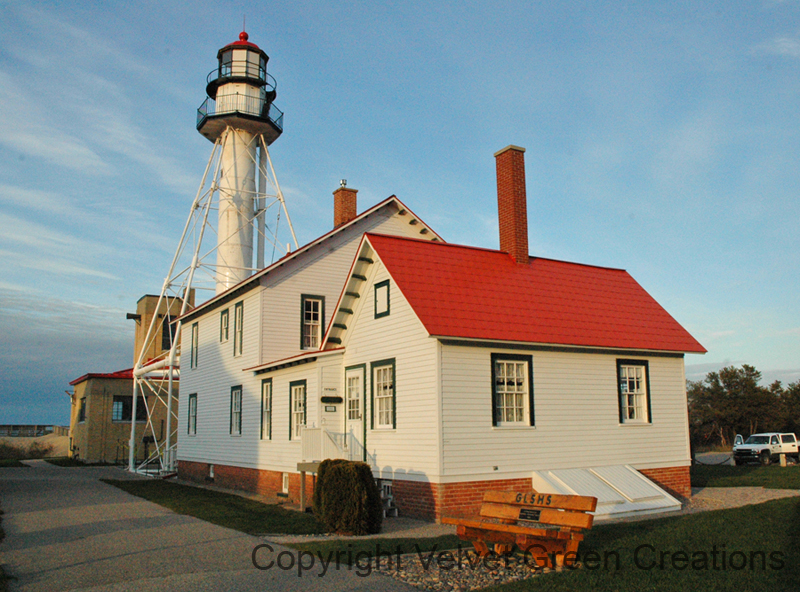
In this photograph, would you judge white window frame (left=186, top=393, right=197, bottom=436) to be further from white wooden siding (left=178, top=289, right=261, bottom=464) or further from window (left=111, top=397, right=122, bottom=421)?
window (left=111, top=397, right=122, bottom=421)

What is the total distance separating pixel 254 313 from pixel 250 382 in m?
2.37

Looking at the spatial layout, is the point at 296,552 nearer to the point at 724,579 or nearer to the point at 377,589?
the point at 377,589

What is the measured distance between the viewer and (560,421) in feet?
→ 55.0

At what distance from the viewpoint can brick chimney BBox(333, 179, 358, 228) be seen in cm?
2541

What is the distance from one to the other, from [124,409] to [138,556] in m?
33.6

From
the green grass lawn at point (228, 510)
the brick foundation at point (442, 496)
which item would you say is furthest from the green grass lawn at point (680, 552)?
the green grass lawn at point (228, 510)

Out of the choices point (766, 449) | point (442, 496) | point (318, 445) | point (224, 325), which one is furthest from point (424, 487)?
point (766, 449)

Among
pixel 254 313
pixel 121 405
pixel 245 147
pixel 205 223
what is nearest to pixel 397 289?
pixel 254 313

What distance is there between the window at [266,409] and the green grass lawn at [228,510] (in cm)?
207

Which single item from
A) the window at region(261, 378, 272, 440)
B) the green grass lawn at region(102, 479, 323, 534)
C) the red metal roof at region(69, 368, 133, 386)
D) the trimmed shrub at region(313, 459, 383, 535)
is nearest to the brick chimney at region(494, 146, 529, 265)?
the trimmed shrub at region(313, 459, 383, 535)

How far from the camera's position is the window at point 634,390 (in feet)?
59.8

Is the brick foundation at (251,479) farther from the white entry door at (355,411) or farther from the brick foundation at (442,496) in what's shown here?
the brick foundation at (442,496)

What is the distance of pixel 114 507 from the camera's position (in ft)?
57.9

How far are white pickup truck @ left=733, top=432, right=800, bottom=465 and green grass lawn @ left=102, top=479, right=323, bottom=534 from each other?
87.7 ft
